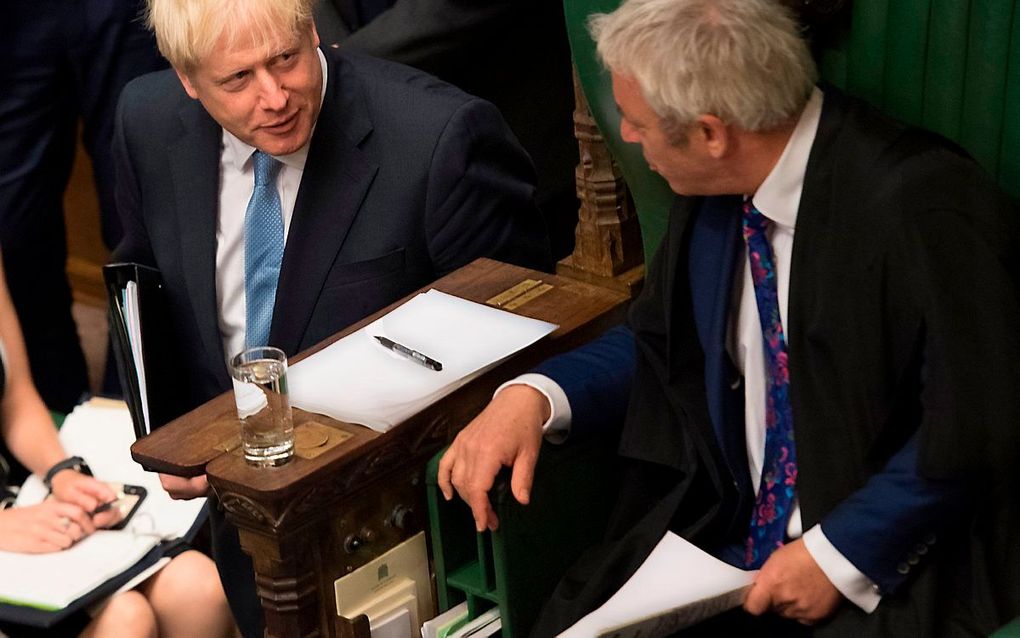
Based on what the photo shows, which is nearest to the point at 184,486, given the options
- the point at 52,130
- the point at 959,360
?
the point at 959,360

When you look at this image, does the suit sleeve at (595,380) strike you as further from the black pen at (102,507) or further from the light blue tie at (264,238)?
the black pen at (102,507)

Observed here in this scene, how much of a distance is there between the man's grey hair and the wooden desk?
0.52 meters

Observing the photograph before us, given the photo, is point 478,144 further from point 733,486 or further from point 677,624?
point 677,624

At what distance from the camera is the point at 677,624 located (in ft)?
5.92

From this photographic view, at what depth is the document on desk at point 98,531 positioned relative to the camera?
2350mm

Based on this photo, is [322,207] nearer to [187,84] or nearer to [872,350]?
[187,84]

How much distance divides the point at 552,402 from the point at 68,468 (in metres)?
0.94

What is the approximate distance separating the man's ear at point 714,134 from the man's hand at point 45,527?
3.94ft

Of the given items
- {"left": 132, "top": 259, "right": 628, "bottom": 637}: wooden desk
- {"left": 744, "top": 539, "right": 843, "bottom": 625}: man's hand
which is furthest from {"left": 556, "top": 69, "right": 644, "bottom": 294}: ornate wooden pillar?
{"left": 744, "top": 539, "right": 843, "bottom": 625}: man's hand

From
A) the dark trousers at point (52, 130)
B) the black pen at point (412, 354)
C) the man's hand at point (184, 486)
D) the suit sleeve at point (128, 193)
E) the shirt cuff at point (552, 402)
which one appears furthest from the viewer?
the dark trousers at point (52, 130)

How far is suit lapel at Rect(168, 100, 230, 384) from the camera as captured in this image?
8.34ft

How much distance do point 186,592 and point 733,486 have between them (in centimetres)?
94

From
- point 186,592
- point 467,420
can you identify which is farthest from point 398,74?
point 186,592

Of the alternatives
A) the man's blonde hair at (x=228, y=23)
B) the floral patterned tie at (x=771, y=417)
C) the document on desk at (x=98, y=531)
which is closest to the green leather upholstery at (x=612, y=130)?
the floral patterned tie at (x=771, y=417)
